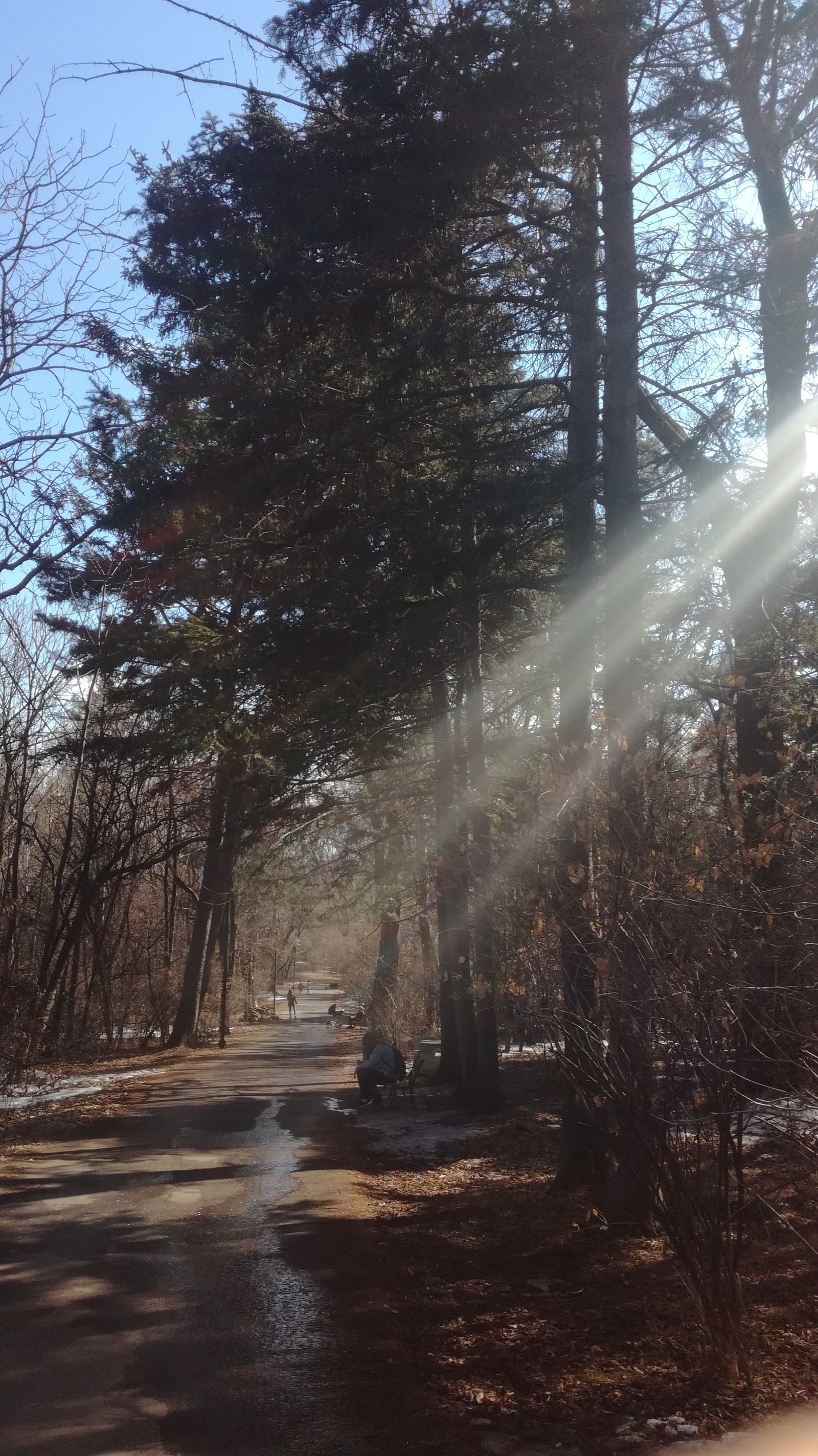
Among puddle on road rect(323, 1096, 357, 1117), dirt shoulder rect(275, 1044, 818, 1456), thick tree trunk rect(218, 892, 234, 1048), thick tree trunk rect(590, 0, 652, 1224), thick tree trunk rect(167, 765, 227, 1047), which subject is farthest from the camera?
thick tree trunk rect(218, 892, 234, 1048)

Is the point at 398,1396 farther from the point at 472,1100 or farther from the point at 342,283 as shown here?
the point at 472,1100

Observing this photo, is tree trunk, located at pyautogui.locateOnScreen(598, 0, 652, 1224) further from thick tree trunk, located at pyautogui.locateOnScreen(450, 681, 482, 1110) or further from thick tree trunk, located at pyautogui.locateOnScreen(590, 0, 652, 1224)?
thick tree trunk, located at pyautogui.locateOnScreen(450, 681, 482, 1110)

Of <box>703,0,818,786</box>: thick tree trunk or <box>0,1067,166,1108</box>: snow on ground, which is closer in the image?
<box>703,0,818,786</box>: thick tree trunk

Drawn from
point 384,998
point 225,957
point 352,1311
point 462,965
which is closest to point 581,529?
point 352,1311

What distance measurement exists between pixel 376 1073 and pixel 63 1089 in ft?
16.1

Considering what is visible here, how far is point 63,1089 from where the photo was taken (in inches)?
682

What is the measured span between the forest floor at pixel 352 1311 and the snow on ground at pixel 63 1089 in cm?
306

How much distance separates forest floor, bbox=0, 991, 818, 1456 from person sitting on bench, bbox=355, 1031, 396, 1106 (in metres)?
5.30

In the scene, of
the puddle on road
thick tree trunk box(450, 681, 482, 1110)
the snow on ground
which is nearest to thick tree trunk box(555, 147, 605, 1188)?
thick tree trunk box(450, 681, 482, 1110)

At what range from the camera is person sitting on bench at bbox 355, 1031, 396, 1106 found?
57.6ft

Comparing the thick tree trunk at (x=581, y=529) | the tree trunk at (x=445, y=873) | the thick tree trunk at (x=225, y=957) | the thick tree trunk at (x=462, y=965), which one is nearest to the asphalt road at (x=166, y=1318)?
the thick tree trunk at (x=581, y=529)

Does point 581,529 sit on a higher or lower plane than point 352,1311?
higher

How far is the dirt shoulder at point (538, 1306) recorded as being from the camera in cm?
507

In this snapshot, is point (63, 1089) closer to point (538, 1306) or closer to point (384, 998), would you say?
point (384, 998)
